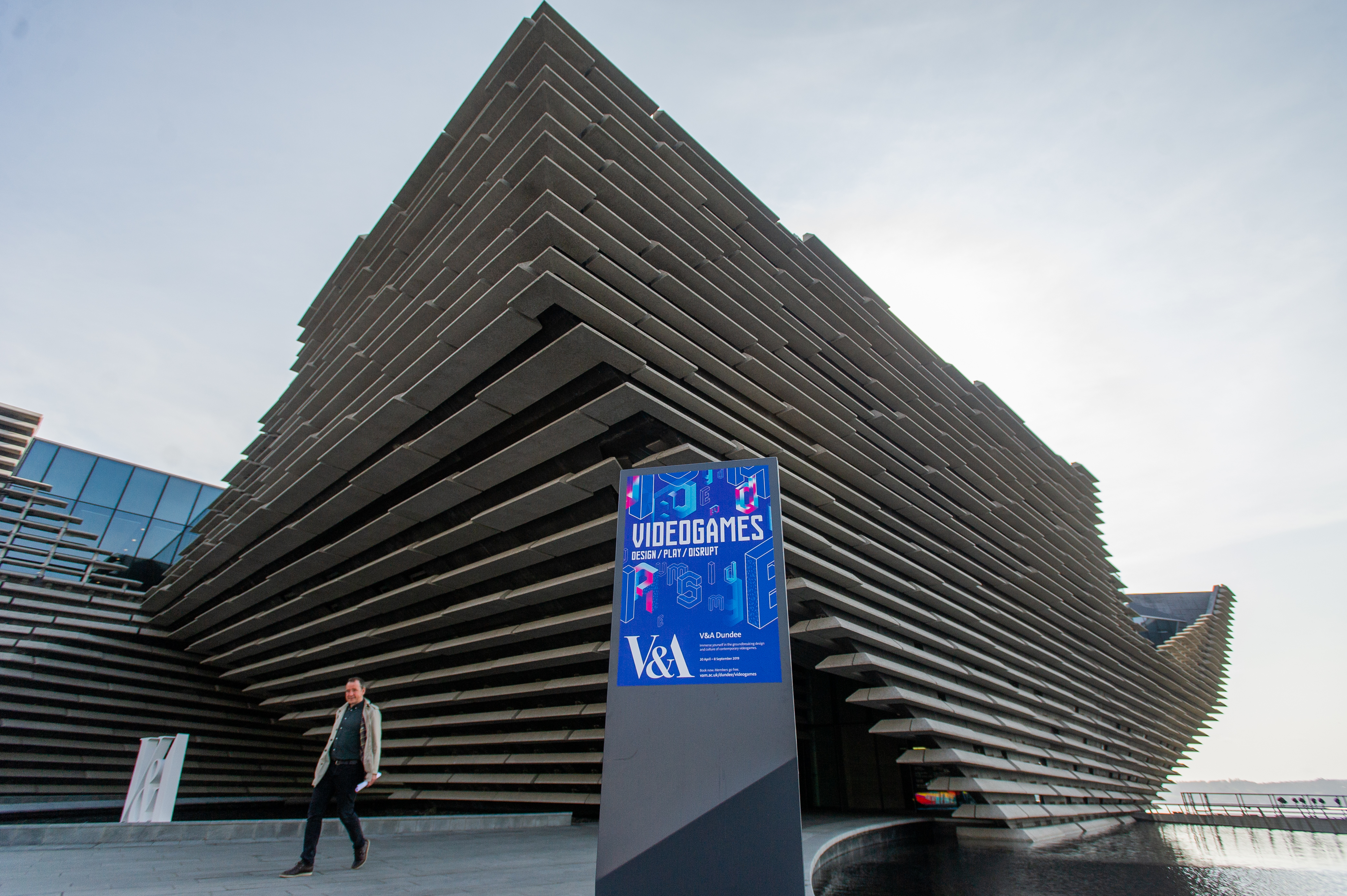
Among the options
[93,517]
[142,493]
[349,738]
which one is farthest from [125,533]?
[349,738]

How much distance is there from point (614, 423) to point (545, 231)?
2.14 m

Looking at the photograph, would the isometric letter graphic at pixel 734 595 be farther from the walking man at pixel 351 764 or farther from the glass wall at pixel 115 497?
the glass wall at pixel 115 497

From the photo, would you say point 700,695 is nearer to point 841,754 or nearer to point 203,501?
point 841,754

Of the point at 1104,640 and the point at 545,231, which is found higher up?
the point at 545,231

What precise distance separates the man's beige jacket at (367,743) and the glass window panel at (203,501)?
24214 mm

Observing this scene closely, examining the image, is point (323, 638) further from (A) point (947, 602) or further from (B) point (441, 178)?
(A) point (947, 602)

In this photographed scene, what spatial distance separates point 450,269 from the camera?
29.7 feet

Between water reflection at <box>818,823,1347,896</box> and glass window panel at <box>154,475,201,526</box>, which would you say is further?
glass window panel at <box>154,475,201,526</box>

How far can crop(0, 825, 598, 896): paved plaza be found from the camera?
3.92 m

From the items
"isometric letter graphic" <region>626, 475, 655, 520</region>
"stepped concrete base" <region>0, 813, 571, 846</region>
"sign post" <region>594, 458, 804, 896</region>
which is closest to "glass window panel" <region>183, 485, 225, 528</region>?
"stepped concrete base" <region>0, 813, 571, 846</region>

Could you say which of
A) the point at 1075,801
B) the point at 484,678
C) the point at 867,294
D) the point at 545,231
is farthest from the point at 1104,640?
the point at 545,231

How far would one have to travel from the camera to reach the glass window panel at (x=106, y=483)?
75.6 feet

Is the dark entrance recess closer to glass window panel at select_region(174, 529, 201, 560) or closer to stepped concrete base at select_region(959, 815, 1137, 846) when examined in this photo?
stepped concrete base at select_region(959, 815, 1137, 846)

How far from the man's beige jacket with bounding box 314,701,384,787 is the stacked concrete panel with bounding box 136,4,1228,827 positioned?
3216 millimetres
